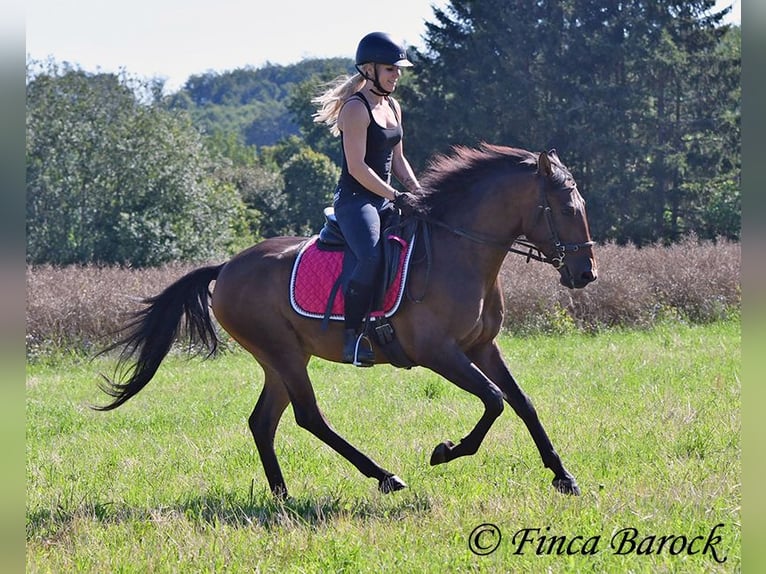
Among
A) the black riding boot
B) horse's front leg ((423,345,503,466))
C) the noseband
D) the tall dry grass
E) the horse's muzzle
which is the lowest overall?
the tall dry grass

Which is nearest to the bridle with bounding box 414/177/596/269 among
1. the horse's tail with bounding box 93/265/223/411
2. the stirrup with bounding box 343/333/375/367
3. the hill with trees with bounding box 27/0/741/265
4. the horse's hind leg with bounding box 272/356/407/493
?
the stirrup with bounding box 343/333/375/367

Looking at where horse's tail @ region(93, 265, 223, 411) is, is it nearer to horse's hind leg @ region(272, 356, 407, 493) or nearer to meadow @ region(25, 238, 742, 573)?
horse's hind leg @ region(272, 356, 407, 493)

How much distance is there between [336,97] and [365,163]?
579mm

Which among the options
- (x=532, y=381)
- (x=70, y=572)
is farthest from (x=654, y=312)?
(x=70, y=572)

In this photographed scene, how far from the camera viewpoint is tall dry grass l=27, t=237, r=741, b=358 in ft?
61.5

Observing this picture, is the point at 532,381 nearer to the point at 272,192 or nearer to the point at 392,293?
the point at 392,293

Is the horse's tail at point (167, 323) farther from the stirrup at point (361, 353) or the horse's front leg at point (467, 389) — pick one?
the horse's front leg at point (467, 389)

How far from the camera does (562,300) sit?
62.1 feet

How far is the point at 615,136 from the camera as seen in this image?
4803cm

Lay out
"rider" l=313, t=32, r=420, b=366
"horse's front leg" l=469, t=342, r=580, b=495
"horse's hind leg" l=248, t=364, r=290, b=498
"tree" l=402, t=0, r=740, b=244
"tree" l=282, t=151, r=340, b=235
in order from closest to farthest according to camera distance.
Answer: "horse's front leg" l=469, t=342, r=580, b=495
"rider" l=313, t=32, r=420, b=366
"horse's hind leg" l=248, t=364, r=290, b=498
"tree" l=402, t=0, r=740, b=244
"tree" l=282, t=151, r=340, b=235

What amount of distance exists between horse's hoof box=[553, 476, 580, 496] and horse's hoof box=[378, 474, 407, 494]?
1055 millimetres

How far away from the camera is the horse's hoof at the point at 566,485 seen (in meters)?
6.45

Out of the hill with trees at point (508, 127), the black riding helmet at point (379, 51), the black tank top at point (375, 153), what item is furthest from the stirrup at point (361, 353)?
the hill with trees at point (508, 127)

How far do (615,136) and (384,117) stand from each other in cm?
4303
